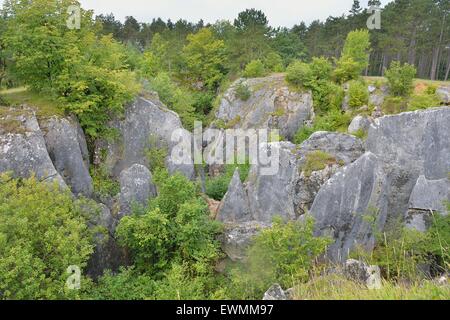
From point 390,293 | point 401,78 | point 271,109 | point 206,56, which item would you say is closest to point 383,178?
point 390,293

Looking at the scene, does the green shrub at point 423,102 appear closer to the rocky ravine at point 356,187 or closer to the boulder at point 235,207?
the rocky ravine at point 356,187

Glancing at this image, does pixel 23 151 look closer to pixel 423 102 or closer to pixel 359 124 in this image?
pixel 359 124

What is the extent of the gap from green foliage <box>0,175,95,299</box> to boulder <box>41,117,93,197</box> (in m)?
4.77

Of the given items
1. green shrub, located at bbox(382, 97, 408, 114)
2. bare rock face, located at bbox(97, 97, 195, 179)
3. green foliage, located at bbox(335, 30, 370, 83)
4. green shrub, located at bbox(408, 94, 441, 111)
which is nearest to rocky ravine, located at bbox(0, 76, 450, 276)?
bare rock face, located at bbox(97, 97, 195, 179)

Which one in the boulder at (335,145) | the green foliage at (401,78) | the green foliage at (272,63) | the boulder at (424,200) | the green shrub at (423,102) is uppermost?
the green foliage at (272,63)

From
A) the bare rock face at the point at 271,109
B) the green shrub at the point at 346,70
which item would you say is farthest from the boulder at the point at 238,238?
the green shrub at the point at 346,70

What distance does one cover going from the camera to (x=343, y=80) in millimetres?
35031

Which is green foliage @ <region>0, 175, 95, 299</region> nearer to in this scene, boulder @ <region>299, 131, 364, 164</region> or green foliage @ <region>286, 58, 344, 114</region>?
boulder @ <region>299, 131, 364, 164</region>

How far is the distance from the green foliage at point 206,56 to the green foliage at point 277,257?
32.4 meters

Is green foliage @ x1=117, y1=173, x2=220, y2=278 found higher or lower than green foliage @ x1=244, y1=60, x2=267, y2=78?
lower

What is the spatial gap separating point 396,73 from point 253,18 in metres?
19.3

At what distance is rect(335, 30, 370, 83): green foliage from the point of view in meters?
34.4

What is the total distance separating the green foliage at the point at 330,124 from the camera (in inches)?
1216
